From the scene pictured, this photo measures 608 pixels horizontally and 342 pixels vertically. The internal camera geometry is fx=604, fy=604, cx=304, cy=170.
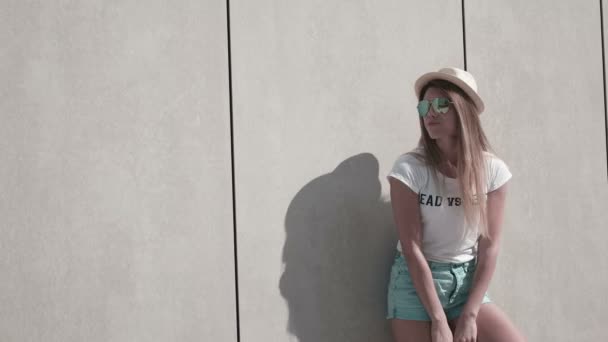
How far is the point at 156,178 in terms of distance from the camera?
8.07ft

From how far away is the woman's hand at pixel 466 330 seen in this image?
2.51 metres

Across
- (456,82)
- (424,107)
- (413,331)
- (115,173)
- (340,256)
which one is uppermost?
(456,82)

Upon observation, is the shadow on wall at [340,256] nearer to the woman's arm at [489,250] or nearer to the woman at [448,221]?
the woman at [448,221]

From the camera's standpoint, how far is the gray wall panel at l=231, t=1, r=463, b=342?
262 centimetres

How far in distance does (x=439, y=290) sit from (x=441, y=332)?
20cm

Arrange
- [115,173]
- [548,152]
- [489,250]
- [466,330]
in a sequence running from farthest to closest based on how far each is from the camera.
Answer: [548,152] → [489,250] → [466,330] → [115,173]

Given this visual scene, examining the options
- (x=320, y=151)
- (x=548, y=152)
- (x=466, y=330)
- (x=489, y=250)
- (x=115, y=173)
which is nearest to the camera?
(x=115, y=173)

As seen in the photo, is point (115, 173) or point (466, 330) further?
point (466, 330)

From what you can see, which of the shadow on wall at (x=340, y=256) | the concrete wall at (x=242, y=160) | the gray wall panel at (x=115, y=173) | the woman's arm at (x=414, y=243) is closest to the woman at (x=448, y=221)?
the woman's arm at (x=414, y=243)

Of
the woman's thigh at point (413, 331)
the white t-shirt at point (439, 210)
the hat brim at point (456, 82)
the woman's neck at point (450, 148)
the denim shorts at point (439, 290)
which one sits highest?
the hat brim at point (456, 82)

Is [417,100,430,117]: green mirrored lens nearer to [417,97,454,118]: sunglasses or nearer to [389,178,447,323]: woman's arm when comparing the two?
[417,97,454,118]: sunglasses

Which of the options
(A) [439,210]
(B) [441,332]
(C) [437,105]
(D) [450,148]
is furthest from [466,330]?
(C) [437,105]

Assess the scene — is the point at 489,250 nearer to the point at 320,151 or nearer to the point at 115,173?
the point at 320,151

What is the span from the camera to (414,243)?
253cm
